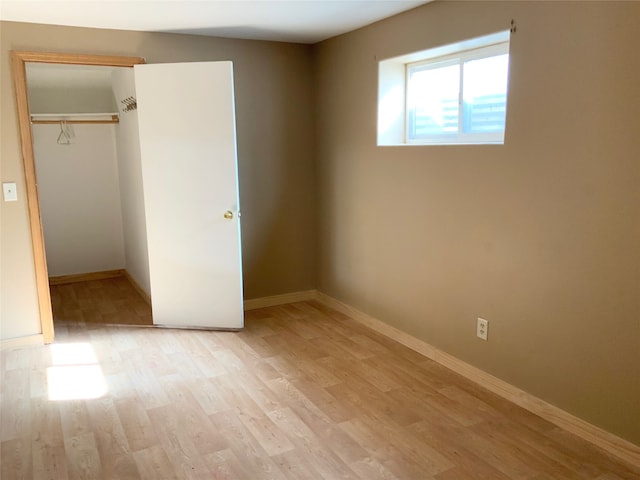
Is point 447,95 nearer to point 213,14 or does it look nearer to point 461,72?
point 461,72

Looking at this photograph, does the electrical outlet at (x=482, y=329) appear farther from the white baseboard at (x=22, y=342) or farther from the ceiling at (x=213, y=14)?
the white baseboard at (x=22, y=342)

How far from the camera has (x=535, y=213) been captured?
2.55 meters

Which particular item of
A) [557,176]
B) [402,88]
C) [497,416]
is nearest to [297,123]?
[402,88]

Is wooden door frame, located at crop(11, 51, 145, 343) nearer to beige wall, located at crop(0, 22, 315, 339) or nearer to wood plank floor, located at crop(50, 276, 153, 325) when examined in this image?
beige wall, located at crop(0, 22, 315, 339)

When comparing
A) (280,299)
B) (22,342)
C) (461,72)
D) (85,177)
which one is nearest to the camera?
(461,72)

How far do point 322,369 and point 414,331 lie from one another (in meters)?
0.73

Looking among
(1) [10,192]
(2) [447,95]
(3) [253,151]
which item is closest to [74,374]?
(1) [10,192]

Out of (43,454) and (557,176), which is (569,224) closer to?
(557,176)

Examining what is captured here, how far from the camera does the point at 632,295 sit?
2.17 meters

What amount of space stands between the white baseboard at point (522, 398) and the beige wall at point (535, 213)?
47 mm

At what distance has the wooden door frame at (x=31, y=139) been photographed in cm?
335

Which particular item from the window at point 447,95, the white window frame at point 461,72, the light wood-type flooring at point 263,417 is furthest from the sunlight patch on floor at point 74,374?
the white window frame at point 461,72

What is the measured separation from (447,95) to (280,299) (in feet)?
7.40

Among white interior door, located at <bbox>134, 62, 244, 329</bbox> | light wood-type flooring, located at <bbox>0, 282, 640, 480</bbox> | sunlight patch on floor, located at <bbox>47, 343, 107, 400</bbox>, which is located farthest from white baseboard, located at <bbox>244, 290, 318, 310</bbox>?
sunlight patch on floor, located at <bbox>47, 343, 107, 400</bbox>
